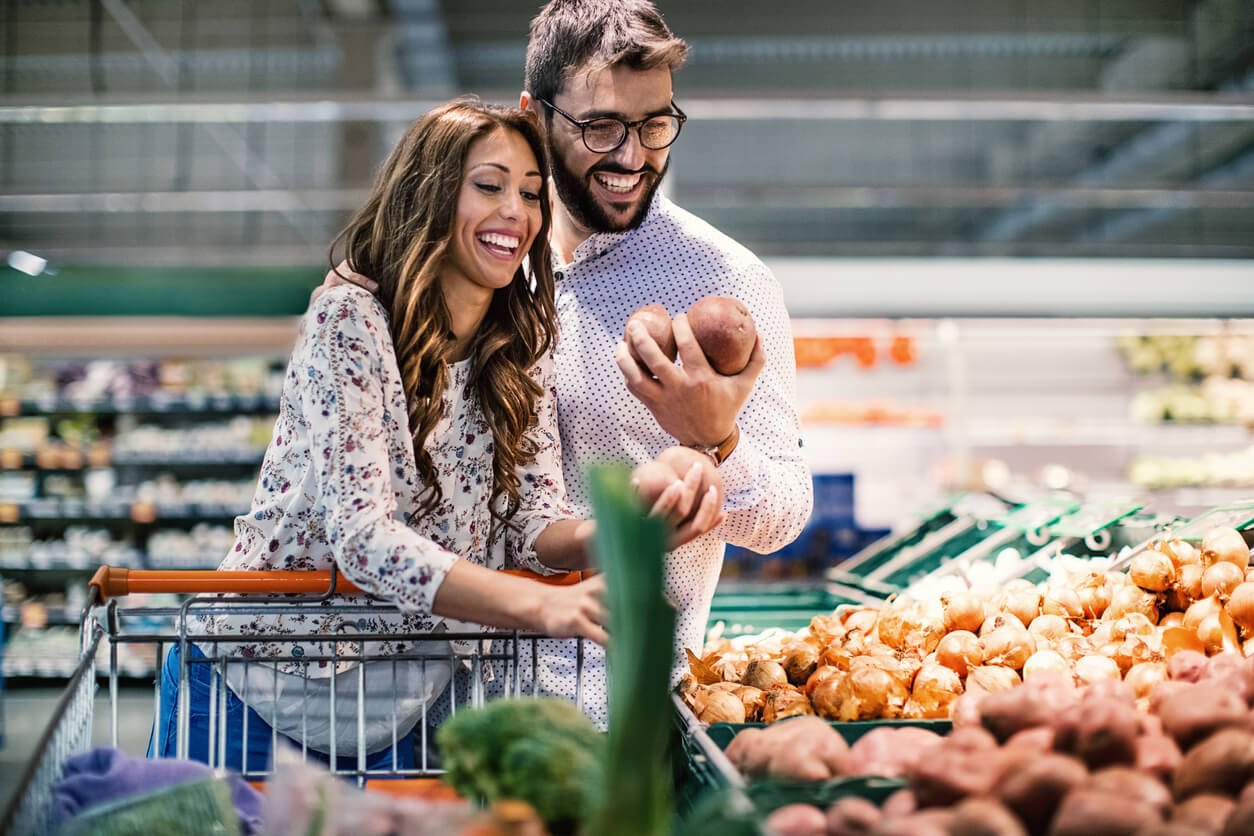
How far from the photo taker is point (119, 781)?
50.0 inches

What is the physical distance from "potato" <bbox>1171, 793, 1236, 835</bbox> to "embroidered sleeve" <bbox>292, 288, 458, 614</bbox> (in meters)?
0.86

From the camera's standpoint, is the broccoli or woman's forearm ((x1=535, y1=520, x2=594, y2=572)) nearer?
the broccoli

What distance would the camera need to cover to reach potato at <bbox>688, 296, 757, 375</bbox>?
1669mm

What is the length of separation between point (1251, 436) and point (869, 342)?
10.3 feet

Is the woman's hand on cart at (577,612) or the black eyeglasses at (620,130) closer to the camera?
the woman's hand on cart at (577,612)

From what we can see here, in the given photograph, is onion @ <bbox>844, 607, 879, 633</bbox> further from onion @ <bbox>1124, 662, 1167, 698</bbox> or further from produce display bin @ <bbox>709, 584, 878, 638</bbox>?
produce display bin @ <bbox>709, 584, 878, 638</bbox>

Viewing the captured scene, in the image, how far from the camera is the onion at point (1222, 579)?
6.23ft

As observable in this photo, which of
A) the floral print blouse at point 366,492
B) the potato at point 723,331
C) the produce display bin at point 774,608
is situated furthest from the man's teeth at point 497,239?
the produce display bin at point 774,608

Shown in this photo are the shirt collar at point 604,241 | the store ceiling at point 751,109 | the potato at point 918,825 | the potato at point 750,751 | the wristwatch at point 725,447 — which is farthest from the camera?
the store ceiling at point 751,109

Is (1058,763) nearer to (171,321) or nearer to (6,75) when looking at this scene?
(171,321)

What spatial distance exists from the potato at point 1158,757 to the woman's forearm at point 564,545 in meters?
0.84

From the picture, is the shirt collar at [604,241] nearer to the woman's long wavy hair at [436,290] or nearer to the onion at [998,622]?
the woman's long wavy hair at [436,290]

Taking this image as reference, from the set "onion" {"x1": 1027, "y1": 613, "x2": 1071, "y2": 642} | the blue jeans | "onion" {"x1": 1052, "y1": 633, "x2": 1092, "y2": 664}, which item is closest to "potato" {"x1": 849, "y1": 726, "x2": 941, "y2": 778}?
"onion" {"x1": 1052, "y1": 633, "x2": 1092, "y2": 664}

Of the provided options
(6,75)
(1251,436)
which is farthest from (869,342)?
(6,75)
